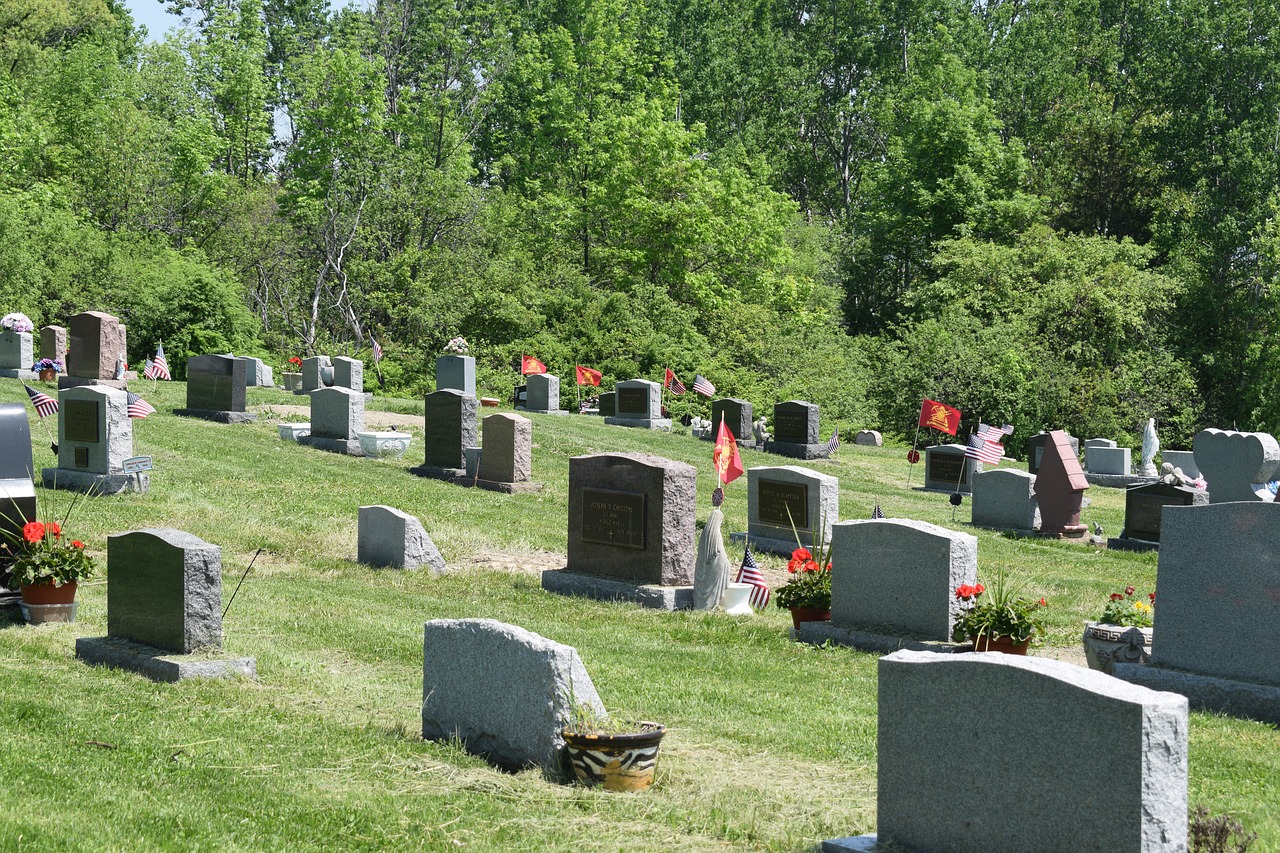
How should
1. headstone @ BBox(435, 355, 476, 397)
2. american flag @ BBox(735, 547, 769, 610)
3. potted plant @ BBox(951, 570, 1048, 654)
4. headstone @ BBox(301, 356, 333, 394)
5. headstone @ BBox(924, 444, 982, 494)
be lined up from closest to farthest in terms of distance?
potted plant @ BBox(951, 570, 1048, 654), american flag @ BBox(735, 547, 769, 610), headstone @ BBox(924, 444, 982, 494), headstone @ BBox(435, 355, 476, 397), headstone @ BBox(301, 356, 333, 394)

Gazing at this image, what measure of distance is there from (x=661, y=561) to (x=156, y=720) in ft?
22.1

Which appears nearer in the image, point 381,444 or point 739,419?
point 381,444

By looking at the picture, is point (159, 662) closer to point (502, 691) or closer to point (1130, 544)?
point (502, 691)

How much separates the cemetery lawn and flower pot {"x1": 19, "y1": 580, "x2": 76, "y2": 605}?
29 cm

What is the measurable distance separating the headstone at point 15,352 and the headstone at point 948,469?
20521 millimetres

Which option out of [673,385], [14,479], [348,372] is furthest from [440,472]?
[673,385]

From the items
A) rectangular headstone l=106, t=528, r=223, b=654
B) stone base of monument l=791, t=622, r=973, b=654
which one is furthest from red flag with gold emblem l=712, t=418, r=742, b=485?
rectangular headstone l=106, t=528, r=223, b=654

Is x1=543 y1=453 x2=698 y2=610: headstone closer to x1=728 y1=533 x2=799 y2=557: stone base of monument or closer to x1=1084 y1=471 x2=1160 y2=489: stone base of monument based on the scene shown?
x1=728 y1=533 x2=799 y2=557: stone base of monument

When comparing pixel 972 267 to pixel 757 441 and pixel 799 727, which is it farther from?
pixel 799 727

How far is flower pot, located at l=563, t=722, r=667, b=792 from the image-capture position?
686 centimetres

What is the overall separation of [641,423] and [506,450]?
11.2 m

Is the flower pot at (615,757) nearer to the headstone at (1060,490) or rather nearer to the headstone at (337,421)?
the headstone at (1060,490)

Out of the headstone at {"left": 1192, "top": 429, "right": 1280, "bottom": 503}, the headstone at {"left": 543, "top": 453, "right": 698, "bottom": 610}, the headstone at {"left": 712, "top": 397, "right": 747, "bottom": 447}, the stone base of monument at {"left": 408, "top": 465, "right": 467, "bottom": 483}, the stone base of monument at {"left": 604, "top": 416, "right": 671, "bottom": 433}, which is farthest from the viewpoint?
the stone base of monument at {"left": 604, "top": 416, "right": 671, "bottom": 433}

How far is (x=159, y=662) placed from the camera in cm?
956
